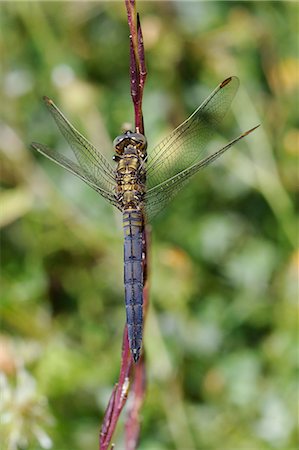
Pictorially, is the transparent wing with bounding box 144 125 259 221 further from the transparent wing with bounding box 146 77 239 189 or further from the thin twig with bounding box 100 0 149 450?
the thin twig with bounding box 100 0 149 450

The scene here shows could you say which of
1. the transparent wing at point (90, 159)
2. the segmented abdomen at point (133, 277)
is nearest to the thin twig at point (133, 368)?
the segmented abdomen at point (133, 277)

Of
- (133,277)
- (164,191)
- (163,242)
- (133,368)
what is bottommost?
(133,368)

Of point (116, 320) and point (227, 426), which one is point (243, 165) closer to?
point (116, 320)

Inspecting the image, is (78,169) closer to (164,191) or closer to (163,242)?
(164,191)

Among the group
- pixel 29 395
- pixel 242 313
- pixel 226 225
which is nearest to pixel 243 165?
pixel 226 225

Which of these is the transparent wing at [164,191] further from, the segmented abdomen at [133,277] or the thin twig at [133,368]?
the thin twig at [133,368]

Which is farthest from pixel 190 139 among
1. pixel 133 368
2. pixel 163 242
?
pixel 163 242

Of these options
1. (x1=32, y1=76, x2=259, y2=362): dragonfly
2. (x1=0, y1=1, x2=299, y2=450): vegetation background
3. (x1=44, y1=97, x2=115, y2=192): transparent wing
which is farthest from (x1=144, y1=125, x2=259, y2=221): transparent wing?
(x1=0, y1=1, x2=299, y2=450): vegetation background
